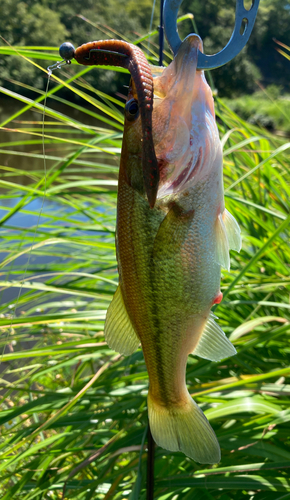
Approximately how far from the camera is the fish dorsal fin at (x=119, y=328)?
0.70m

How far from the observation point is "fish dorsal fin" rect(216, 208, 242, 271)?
0.67 m

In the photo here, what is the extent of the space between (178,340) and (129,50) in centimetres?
45

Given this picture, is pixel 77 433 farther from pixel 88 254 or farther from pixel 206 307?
pixel 88 254

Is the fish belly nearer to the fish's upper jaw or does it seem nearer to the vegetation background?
the fish's upper jaw

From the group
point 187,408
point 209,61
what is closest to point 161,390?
point 187,408

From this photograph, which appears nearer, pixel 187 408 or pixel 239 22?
pixel 239 22

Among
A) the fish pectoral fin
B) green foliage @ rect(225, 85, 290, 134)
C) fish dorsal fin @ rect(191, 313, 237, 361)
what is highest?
green foliage @ rect(225, 85, 290, 134)

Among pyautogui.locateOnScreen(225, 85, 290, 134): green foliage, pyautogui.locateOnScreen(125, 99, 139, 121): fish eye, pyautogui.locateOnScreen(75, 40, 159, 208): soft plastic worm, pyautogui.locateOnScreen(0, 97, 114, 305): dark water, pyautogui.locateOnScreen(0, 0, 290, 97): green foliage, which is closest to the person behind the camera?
pyautogui.locateOnScreen(75, 40, 159, 208): soft plastic worm

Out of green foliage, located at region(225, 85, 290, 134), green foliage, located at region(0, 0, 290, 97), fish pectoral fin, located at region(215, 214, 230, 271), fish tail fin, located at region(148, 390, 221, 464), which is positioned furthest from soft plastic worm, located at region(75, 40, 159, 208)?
green foliage, located at region(225, 85, 290, 134)

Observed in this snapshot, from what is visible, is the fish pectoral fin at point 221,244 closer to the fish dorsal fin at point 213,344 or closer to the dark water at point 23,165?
the fish dorsal fin at point 213,344

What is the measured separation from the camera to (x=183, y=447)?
66 cm

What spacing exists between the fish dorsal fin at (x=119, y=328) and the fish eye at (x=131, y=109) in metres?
0.29

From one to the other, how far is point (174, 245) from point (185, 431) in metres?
0.32

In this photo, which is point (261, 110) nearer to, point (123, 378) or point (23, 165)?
point (23, 165)
